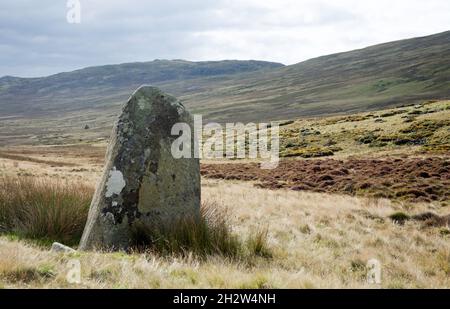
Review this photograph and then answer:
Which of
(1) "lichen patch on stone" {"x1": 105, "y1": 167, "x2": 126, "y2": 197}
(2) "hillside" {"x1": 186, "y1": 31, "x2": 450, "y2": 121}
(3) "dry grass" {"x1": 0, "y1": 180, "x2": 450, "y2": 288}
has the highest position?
(2) "hillside" {"x1": 186, "y1": 31, "x2": 450, "y2": 121}

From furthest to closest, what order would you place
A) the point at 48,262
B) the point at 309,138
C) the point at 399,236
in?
1. the point at 309,138
2. the point at 399,236
3. the point at 48,262

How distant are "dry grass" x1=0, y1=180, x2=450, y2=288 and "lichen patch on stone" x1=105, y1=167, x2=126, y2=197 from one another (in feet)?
4.65

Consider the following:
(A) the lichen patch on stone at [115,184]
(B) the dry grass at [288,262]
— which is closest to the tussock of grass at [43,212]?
(B) the dry grass at [288,262]

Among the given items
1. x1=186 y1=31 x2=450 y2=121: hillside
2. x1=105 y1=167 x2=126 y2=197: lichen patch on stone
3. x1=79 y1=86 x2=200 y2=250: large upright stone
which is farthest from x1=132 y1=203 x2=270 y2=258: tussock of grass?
x1=186 y1=31 x2=450 y2=121: hillside

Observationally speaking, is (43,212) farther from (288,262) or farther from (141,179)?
(288,262)

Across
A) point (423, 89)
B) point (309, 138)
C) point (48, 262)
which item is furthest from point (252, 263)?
point (423, 89)

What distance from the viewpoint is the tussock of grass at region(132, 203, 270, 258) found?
7.28m

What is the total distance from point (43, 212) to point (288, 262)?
4.86 m

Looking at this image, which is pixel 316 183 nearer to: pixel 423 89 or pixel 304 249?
pixel 304 249

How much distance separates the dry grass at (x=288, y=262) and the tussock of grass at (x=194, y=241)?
0.29 meters

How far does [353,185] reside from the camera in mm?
24609

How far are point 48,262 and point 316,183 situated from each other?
73.7ft

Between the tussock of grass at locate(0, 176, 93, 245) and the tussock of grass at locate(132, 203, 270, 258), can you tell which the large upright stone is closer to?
the tussock of grass at locate(132, 203, 270, 258)

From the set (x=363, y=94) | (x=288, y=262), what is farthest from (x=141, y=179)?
(x=363, y=94)
